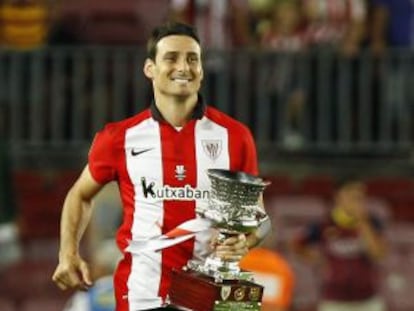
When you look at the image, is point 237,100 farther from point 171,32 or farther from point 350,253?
point 171,32

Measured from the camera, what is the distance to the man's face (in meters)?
7.14

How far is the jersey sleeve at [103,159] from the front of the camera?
730cm

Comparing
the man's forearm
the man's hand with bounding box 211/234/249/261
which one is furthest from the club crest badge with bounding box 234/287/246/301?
the man's forearm

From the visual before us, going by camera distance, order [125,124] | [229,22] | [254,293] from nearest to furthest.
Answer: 1. [254,293]
2. [125,124]
3. [229,22]

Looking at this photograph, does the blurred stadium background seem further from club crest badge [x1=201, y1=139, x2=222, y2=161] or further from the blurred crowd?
club crest badge [x1=201, y1=139, x2=222, y2=161]

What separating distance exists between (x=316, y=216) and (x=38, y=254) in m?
2.03

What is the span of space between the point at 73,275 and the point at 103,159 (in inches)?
18.3

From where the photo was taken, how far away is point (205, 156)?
728cm

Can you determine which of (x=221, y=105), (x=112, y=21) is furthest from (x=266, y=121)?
(x=112, y=21)

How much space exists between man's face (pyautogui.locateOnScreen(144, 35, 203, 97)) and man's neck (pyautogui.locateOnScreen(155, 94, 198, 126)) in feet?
0.20

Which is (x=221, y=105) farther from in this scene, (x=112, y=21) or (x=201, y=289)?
(x=201, y=289)

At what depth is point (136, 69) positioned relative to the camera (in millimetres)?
14539

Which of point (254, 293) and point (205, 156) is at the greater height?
point (205, 156)

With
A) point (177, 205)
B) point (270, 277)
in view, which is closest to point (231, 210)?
point (177, 205)
